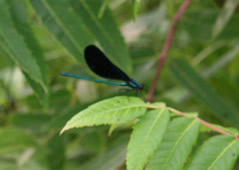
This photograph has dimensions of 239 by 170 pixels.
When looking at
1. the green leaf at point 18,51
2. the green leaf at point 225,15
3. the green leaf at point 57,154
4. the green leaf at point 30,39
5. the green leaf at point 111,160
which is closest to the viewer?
the green leaf at point 18,51

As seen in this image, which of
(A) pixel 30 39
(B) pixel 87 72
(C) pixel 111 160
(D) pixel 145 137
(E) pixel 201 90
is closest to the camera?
(D) pixel 145 137

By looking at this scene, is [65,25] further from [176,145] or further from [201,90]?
[201,90]

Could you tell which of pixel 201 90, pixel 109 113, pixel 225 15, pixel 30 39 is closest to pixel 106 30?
pixel 30 39

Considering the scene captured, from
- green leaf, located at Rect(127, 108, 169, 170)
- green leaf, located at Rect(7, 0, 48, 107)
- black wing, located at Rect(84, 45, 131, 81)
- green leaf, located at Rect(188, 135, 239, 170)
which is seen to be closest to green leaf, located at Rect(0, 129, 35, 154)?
green leaf, located at Rect(7, 0, 48, 107)

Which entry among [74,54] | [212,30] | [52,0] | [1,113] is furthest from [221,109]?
[1,113]

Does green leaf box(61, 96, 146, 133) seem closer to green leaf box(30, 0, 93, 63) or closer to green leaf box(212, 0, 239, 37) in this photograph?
green leaf box(30, 0, 93, 63)

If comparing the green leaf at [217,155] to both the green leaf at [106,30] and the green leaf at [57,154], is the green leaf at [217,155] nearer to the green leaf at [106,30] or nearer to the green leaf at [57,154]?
the green leaf at [106,30]

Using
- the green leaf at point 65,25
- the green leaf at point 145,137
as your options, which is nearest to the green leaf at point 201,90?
the green leaf at point 65,25
